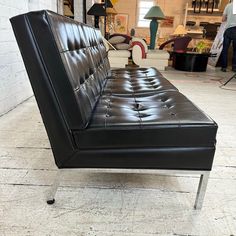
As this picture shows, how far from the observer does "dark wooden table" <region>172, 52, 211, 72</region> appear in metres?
5.59

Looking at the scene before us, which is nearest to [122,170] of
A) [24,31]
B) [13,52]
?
[24,31]

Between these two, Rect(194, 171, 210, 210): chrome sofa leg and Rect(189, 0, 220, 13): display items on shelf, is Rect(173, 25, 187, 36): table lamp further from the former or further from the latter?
Rect(194, 171, 210, 210): chrome sofa leg

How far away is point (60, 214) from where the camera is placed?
115 cm

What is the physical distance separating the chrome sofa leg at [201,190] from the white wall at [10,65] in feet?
6.33

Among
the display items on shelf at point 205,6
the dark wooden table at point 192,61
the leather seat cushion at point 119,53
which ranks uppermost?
the display items on shelf at point 205,6

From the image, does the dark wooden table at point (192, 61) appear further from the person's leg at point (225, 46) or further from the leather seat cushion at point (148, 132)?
the leather seat cushion at point (148, 132)

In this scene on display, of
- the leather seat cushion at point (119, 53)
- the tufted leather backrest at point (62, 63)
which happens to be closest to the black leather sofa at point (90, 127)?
the tufted leather backrest at point (62, 63)

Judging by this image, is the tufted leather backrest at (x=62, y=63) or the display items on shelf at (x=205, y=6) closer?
the tufted leather backrest at (x=62, y=63)

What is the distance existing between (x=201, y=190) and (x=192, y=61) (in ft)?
16.1

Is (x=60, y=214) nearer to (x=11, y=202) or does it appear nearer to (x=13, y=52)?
(x=11, y=202)

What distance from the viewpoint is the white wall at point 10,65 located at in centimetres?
235

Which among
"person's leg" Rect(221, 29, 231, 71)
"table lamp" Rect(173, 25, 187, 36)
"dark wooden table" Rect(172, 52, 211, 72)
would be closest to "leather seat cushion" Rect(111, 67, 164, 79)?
"dark wooden table" Rect(172, 52, 211, 72)

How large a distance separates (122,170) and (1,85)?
67.8 inches

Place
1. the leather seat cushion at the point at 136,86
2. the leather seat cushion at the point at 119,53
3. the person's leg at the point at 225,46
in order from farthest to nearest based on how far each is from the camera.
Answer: the person's leg at the point at 225,46
the leather seat cushion at the point at 119,53
the leather seat cushion at the point at 136,86
